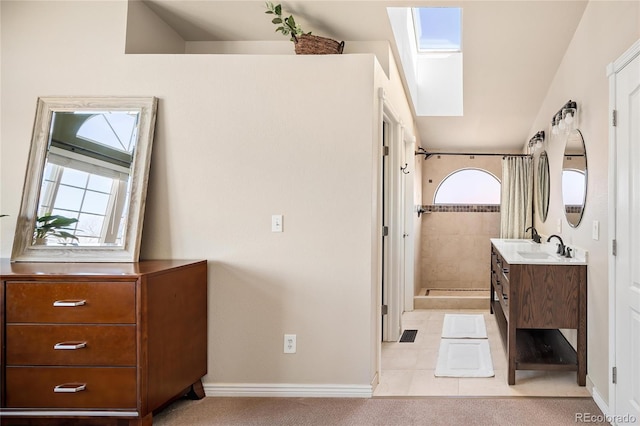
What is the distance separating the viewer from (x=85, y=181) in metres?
2.94

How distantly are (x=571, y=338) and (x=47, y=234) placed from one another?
378 centimetres

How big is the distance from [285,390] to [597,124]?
8.47 feet

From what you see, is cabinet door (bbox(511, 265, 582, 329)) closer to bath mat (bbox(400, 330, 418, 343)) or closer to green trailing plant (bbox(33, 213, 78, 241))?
bath mat (bbox(400, 330, 418, 343))

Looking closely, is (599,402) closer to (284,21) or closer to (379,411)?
(379,411)

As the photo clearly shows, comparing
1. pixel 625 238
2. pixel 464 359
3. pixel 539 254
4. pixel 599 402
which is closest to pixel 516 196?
pixel 539 254

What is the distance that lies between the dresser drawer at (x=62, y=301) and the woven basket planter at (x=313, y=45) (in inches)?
71.3

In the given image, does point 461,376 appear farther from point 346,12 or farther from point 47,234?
point 47,234

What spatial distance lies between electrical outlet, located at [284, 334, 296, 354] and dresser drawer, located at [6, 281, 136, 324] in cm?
99

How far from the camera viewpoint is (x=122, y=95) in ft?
10.0

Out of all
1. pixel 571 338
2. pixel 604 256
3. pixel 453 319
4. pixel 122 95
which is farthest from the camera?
pixel 453 319

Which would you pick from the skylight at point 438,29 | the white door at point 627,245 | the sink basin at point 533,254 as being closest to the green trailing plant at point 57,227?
the white door at point 627,245

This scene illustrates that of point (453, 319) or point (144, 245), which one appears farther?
point (453, 319)

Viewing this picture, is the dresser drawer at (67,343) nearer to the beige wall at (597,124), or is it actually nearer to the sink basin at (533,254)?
the beige wall at (597,124)

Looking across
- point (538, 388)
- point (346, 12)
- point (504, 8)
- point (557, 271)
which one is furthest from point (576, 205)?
point (346, 12)
